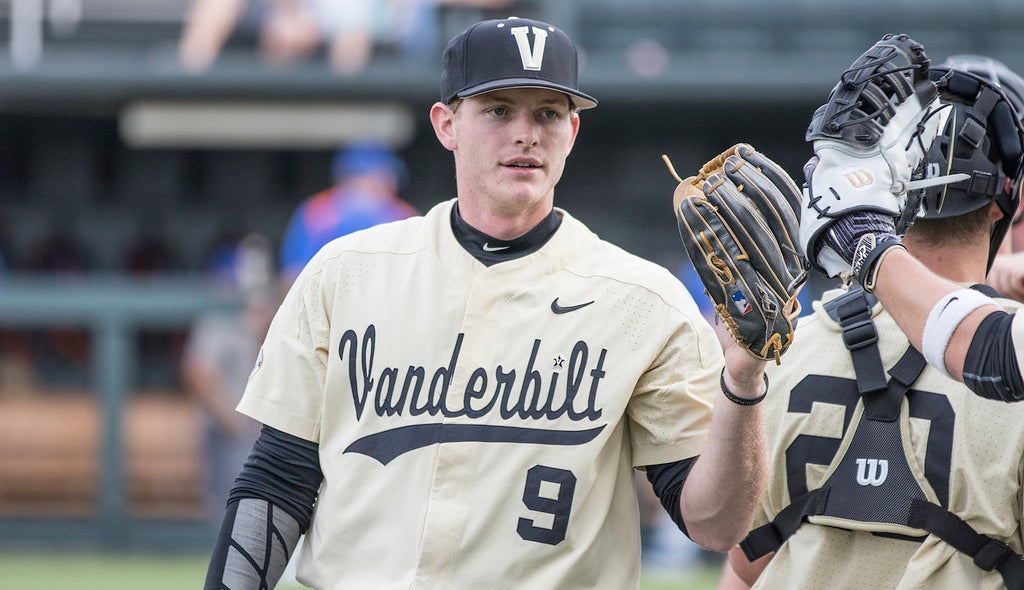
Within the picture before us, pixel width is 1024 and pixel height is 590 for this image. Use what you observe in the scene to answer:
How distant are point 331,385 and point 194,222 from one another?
9.73 meters

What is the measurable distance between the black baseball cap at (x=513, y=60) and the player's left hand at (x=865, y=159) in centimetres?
58

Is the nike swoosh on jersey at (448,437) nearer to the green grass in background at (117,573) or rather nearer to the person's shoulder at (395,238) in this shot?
the person's shoulder at (395,238)

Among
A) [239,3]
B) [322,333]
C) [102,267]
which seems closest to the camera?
[322,333]

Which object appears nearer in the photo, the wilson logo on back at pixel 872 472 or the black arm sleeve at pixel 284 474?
the wilson logo on back at pixel 872 472

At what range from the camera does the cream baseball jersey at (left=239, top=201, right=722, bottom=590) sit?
271cm

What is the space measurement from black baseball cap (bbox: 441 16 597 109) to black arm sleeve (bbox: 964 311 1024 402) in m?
0.92

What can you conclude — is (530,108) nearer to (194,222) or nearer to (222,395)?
(222,395)

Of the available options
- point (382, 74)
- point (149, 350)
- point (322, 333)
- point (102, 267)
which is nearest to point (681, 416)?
point (322, 333)

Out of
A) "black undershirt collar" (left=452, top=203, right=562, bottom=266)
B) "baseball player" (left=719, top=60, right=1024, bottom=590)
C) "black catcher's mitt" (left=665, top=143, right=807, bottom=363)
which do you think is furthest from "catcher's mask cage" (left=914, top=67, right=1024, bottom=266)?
"black undershirt collar" (left=452, top=203, right=562, bottom=266)

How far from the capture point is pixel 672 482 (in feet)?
9.03

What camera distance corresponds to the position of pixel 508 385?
279 centimetres

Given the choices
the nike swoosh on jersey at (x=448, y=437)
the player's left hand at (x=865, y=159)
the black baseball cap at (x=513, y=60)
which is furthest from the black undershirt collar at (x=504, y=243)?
the player's left hand at (x=865, y=159)

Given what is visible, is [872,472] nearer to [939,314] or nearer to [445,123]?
[939,314]

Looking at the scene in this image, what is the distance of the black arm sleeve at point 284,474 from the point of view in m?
2.89
